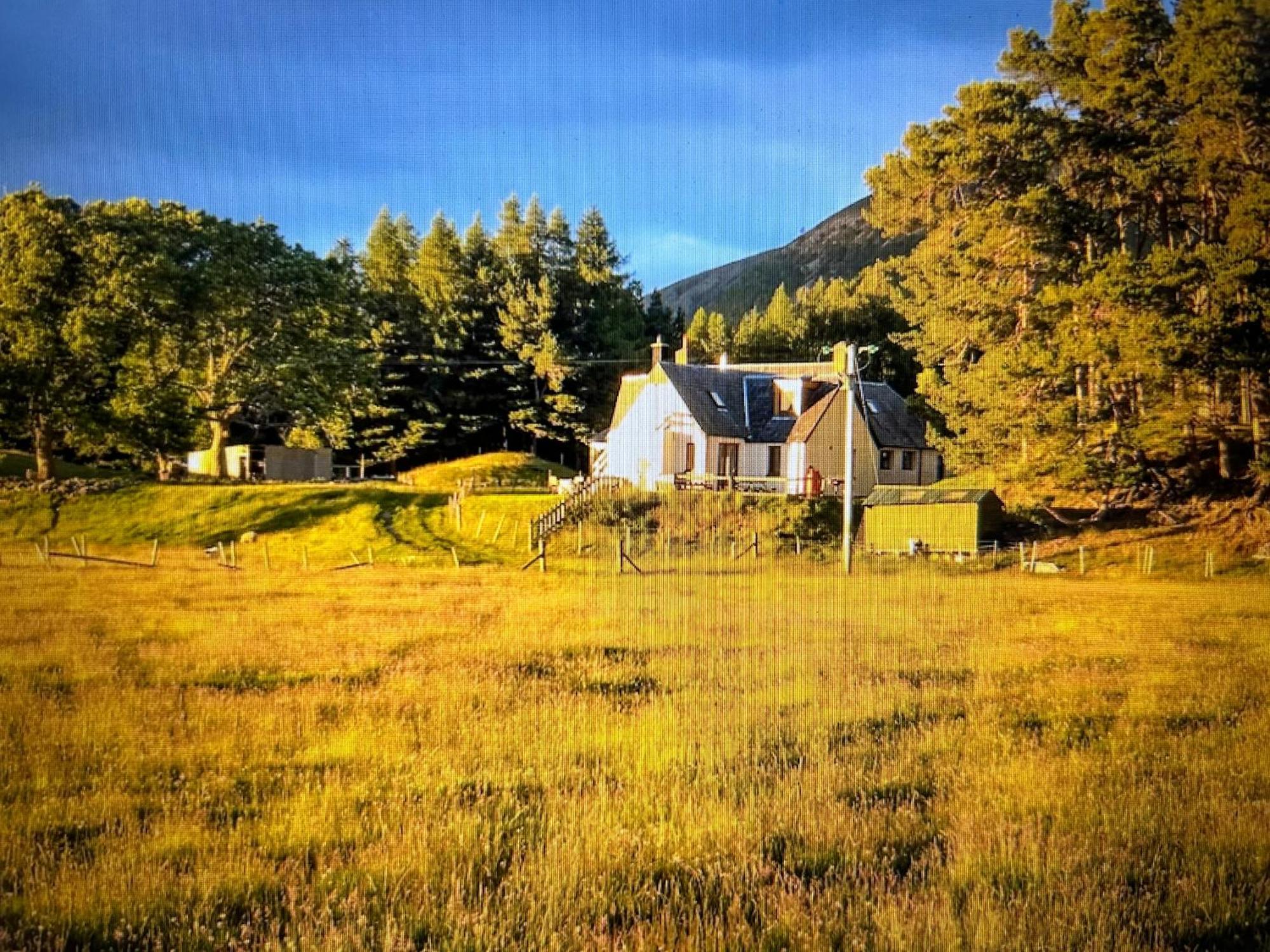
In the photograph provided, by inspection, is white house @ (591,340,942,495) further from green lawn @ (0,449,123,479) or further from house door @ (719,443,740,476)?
green lawn @ (0,449,123,479)

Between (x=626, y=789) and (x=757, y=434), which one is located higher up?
(x=757, y=434)

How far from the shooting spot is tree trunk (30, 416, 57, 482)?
36719 millimetres

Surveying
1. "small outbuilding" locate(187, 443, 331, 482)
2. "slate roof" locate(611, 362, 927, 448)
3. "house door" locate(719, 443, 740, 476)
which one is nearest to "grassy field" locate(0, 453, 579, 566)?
"house door" locate(719, 443, 740, 476)

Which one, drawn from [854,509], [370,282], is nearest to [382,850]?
[854,509]

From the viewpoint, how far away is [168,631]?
14.6m

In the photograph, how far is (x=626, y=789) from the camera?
7.05 metres

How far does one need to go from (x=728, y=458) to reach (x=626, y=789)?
36.2 m

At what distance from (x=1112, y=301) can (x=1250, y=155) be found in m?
5.62

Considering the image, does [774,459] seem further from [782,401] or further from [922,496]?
[922,496]

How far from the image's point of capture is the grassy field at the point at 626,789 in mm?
4988

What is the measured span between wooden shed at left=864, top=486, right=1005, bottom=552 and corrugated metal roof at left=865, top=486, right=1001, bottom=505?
22 mm

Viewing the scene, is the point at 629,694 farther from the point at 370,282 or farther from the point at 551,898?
the point at 370,282

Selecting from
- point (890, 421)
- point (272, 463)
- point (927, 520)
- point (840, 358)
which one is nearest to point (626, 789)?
point (927, 520)

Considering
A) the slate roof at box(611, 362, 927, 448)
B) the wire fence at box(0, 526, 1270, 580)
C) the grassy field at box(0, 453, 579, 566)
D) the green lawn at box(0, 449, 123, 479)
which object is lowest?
the wire fence at box(0, 526, 1270, 580)
